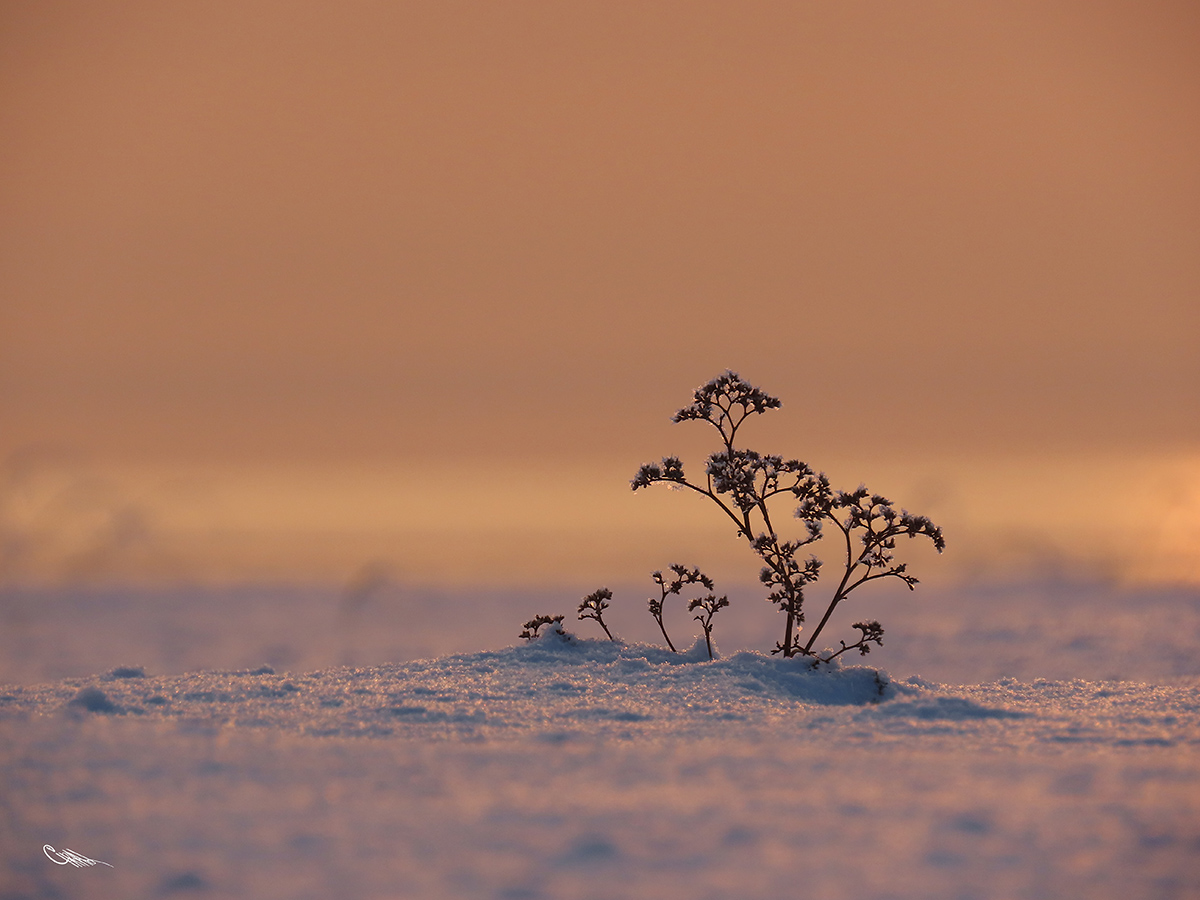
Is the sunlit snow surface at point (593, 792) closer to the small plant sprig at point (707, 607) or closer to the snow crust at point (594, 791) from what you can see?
the snow crust at point (594, 791)

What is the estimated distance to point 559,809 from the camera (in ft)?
25.7

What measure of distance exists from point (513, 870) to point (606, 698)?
5.64 m

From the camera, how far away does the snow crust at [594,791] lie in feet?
22.1

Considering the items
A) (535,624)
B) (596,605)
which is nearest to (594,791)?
(596,605)

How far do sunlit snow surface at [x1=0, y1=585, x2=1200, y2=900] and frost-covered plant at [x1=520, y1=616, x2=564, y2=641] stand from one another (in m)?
1.95

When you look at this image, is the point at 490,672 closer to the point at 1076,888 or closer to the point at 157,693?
the point at 157,693

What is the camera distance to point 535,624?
15062 mm

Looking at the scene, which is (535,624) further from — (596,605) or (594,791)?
(594,791)

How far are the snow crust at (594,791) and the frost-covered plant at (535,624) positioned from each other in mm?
1894

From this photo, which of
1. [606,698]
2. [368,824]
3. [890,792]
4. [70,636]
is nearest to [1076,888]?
[890,792]

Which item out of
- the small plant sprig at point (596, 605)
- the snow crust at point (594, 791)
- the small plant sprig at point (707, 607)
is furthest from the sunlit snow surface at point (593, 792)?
the small plant sprig at point (596, 605)

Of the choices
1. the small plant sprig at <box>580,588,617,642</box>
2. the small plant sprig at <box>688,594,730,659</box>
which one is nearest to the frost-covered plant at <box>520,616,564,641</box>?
the small plant sprig at <box>580,588,617,642</box>

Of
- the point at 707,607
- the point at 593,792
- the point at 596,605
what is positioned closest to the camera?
the point at 593,792

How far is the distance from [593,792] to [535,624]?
688cm
